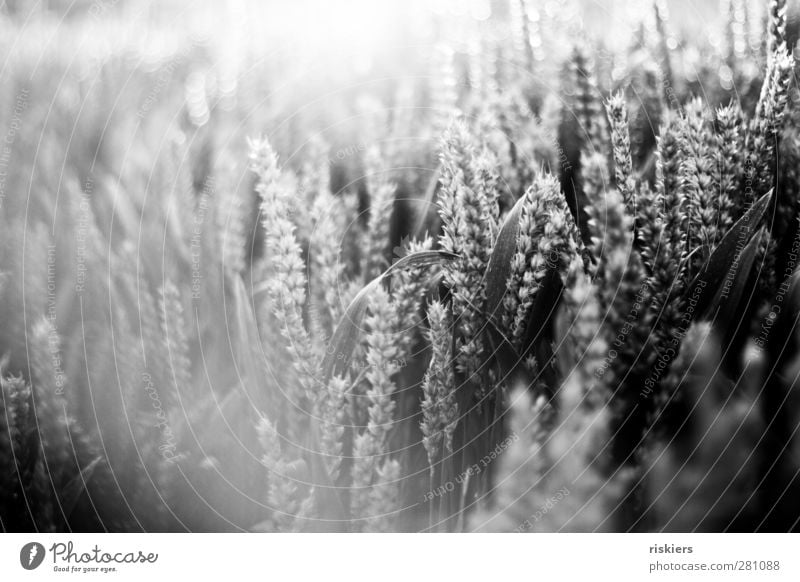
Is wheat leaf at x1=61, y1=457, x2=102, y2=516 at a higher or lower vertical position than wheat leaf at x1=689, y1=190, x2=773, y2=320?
lower

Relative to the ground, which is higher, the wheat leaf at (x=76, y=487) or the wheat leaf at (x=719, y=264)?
the wheat leaf at (x=719, y=264)

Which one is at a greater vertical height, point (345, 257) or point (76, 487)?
point (345, 257)

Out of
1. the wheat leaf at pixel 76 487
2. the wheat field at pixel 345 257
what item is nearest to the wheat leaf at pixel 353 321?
the wheat field at pixel 345 257

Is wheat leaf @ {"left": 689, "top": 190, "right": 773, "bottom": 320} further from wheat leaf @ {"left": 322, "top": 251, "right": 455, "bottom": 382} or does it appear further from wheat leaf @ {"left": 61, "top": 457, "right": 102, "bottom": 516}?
wheat leaf @ {"left": 61, "top": 457, "right": 102, "bottom": 516}

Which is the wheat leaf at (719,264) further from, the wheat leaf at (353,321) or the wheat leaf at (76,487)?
the wheat leaf at (76,487)

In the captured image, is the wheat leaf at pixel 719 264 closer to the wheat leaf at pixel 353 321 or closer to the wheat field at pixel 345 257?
the wheat field at pixel 345 257

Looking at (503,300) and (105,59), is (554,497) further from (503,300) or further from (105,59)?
(105,59)

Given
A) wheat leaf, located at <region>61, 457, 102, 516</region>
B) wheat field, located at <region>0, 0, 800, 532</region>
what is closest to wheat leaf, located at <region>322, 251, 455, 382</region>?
wheat field, located at <region>0, 0, 800, 532</region>

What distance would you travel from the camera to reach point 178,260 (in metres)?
0.60

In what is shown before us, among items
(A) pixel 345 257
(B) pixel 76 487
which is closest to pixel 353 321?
(A) pixel 345 257

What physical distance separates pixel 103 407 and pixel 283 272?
0.25 m

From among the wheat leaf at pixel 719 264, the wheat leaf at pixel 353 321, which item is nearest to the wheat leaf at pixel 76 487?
the wheat leaf at pixel 353 321

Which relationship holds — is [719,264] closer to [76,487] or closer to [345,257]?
[345,257]
